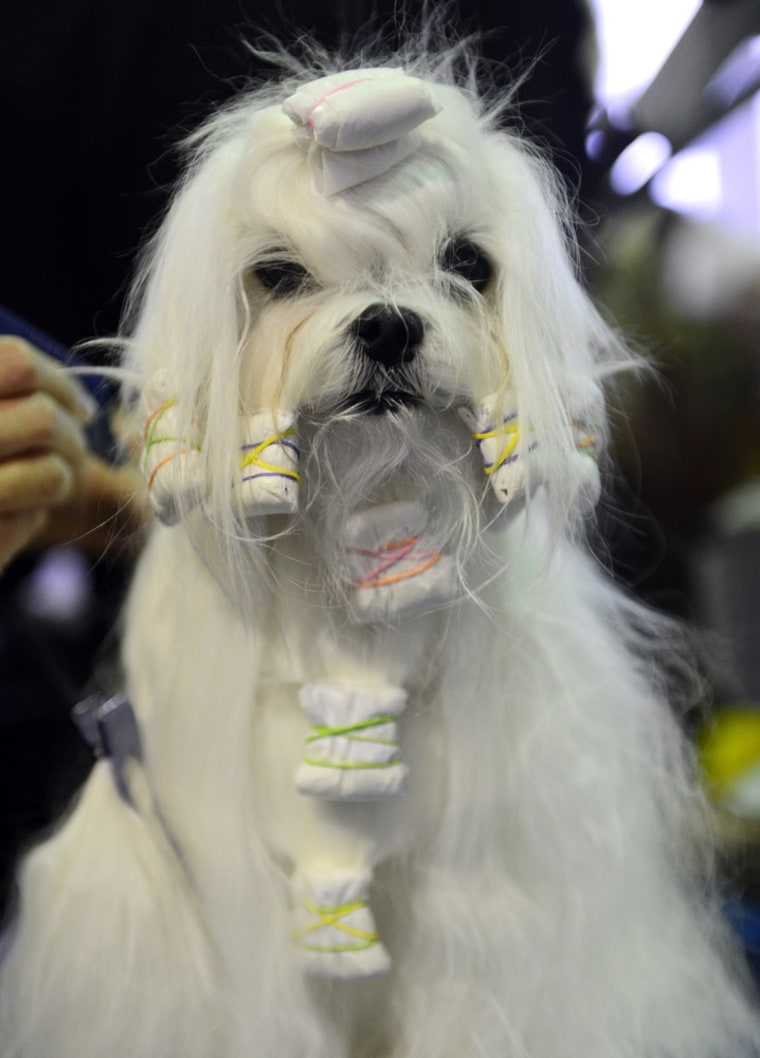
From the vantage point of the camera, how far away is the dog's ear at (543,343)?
455 millimetres

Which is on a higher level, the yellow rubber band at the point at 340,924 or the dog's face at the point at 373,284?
the dog's face at the point at 373,284

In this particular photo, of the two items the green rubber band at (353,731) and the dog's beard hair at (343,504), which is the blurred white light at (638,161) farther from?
the green rubber band at (353,731)

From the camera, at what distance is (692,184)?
697 millimetres

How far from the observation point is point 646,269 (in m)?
0.71

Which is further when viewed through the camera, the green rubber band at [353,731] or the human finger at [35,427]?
the human finger at [35,427]

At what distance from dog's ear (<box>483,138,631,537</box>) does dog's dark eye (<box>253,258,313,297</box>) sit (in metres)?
0.11

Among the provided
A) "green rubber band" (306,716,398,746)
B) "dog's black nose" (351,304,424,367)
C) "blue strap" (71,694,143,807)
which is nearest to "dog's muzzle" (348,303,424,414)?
"dog's black nose" (351,304,424,367)

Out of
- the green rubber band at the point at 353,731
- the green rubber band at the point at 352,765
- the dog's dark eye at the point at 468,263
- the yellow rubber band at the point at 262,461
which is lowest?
the green rubber band at the point at 352,765

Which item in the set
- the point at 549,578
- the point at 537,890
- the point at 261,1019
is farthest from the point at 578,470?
the point at 261,1019

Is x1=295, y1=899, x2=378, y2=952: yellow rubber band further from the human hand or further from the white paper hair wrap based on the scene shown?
the white paper hair wrap

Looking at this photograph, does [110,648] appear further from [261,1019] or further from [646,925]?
[646,925]

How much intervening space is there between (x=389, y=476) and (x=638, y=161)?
37 cm

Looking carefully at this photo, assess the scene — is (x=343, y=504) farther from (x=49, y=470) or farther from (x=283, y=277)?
(x=49, y=470)

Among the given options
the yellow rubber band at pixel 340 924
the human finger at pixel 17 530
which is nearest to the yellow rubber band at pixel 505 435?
the yellow rubber band at pixel 340 924
